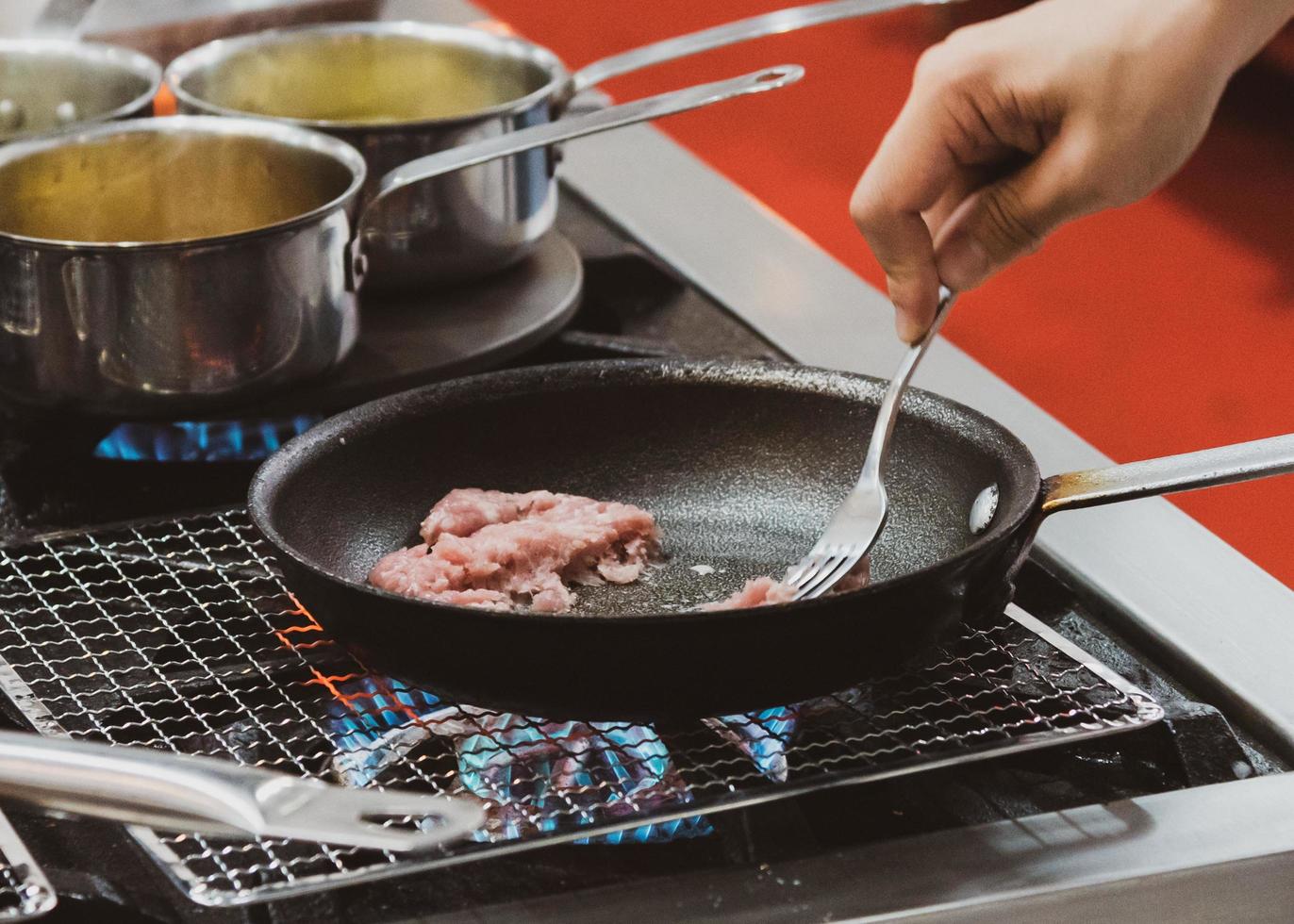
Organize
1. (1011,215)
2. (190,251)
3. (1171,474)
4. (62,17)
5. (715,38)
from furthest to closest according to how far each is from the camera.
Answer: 1. (62,17)
2. (715,38)
3. (190,251)
4. (1011,215)
5. (1171,474)

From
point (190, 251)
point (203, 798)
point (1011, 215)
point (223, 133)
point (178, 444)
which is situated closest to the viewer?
point (203, 798)

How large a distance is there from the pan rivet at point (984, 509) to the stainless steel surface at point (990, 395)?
3.1 inches

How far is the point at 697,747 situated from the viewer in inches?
32.9

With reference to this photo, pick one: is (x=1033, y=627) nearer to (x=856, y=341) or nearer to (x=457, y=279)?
(x=856, y=341)

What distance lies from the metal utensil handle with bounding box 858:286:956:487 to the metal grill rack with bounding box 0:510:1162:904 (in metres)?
0.12

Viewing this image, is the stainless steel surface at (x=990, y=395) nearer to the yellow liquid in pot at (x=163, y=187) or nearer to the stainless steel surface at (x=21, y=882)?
the yellow liquid in pot at (x=163, y=187)

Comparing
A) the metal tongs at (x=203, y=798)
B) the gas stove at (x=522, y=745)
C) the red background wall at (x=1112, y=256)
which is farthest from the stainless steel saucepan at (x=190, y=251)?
the red background wall at (x=1112, y=256)

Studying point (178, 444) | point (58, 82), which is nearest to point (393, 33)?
point (58, 82)

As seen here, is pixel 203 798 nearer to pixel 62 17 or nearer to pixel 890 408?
pixel 890 408

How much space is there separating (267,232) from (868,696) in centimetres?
51

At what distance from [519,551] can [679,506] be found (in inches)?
6.4

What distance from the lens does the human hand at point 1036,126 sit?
2.65 ft

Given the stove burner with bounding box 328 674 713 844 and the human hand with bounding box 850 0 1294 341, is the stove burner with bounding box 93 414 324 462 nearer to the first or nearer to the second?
the stove burner with bounding box 328 674 713 844

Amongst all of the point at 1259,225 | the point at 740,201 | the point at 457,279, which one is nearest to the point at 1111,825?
the point at 457,279
